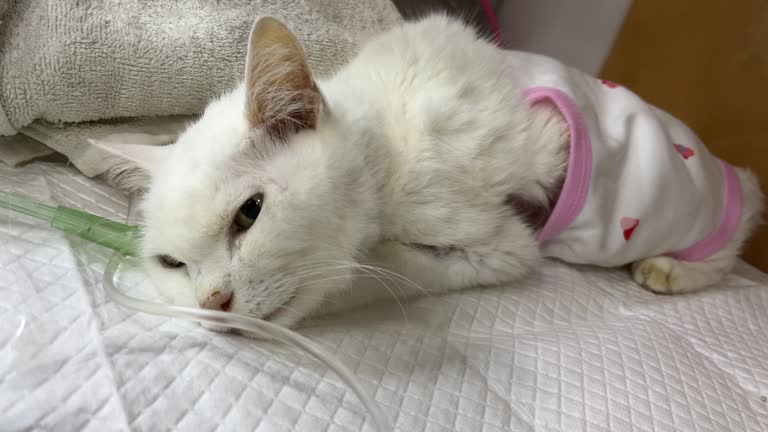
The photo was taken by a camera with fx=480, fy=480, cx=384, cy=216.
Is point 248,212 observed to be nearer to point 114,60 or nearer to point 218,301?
point 218,301

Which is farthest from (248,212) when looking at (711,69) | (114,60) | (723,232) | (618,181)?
(711,69)

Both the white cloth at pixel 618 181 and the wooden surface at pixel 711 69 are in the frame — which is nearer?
the white cloth at pixel 618 181

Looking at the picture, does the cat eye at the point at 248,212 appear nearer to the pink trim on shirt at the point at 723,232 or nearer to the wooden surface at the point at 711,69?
the pink trim on shirt at the point at 723,232

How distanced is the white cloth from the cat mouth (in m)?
0.49

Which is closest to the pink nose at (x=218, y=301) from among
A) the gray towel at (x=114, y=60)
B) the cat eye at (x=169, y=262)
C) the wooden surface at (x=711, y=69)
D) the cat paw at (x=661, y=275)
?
the cat eye at (x=169, y=262)

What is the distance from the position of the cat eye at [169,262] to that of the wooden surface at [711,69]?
54.5 inches

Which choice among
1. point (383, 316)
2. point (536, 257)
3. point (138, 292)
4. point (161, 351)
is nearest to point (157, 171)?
point (138, 292)

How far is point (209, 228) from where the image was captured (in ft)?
1.94

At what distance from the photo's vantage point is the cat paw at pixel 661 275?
3.21 ft

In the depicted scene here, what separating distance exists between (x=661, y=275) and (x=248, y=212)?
83 centimetres

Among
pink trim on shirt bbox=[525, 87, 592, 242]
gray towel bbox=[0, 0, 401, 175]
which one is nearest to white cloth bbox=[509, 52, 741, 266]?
pink trim on shirt bbox=[525, 87, 592, 242]

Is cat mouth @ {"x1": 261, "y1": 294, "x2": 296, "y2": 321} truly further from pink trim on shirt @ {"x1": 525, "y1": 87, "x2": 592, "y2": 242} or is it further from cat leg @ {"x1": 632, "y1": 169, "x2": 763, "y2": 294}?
cat leg @ {"x1": 632, "y1": 169, "x2": 763, "y2": 294}

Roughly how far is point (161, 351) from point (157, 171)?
289 millimetres

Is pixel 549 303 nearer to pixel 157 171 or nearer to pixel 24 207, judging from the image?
pixel 157 171
